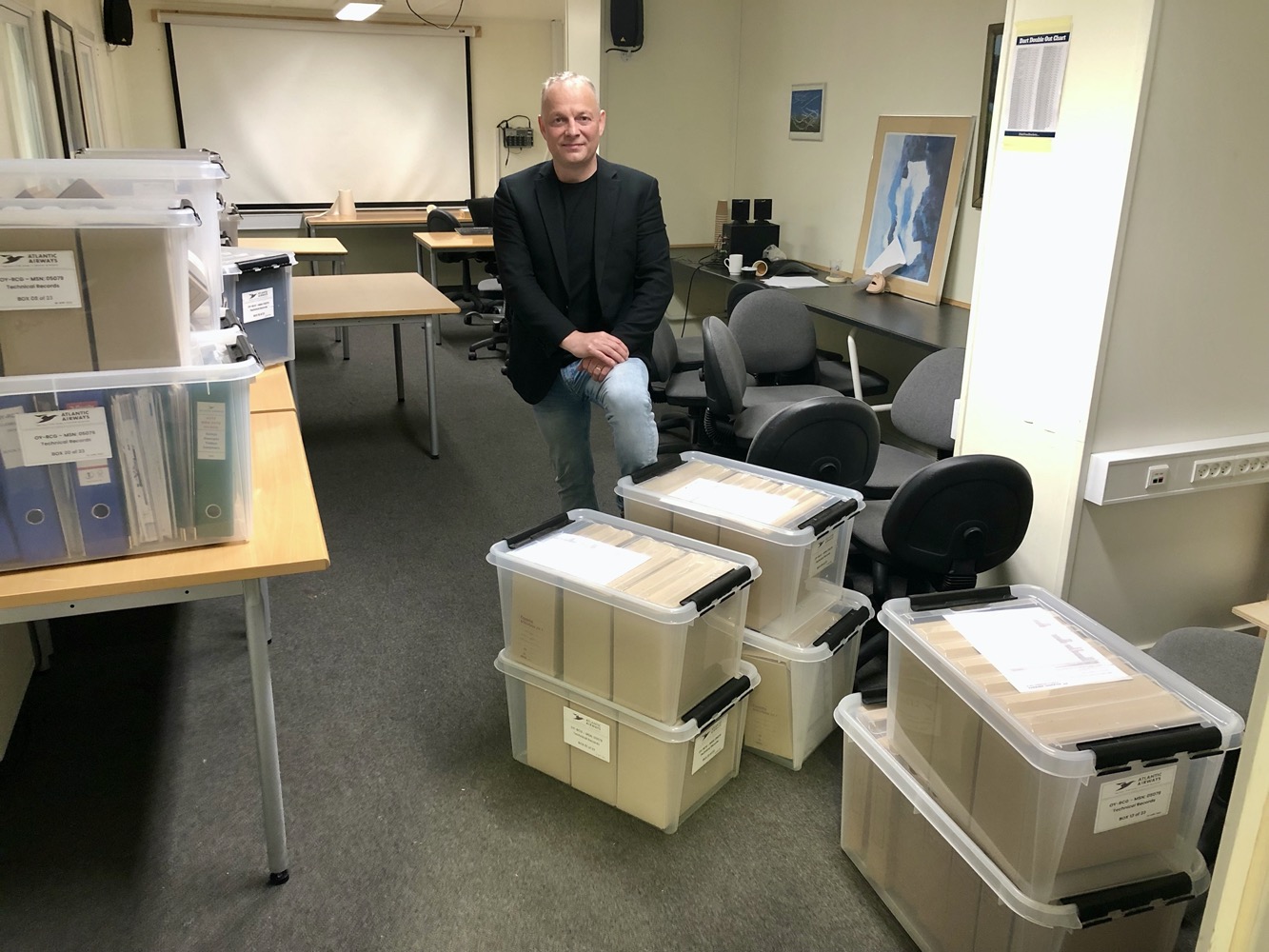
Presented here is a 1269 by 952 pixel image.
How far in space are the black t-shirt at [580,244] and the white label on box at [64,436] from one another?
1.42 m

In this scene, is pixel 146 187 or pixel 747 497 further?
pixel 747 497

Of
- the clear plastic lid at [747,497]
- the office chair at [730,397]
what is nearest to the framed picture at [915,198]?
the office chair at [730,397]

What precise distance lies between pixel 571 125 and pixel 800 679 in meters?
1.56

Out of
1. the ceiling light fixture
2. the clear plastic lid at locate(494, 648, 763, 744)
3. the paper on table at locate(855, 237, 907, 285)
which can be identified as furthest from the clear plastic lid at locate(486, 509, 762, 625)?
the ceiling light fixture

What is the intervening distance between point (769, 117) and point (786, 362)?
251 centimetres

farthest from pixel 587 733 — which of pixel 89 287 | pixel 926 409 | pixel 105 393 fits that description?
pixel 926 409

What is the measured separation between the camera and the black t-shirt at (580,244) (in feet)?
8.55

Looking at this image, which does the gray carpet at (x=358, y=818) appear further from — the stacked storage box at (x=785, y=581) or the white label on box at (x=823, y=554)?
the white label on box at (x=823, y=554)

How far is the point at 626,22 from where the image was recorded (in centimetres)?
553


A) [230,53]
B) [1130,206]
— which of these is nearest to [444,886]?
[1130,206]

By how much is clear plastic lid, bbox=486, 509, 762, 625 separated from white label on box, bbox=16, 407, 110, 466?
75 cm

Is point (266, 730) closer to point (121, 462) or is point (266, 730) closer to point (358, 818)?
point (358, 818)

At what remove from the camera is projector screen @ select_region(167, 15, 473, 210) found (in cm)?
755

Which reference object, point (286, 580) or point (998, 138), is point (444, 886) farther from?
point (998, 138)
